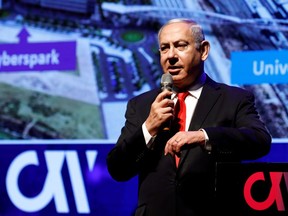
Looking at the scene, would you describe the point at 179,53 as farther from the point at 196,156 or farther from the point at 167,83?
the point at 196,156

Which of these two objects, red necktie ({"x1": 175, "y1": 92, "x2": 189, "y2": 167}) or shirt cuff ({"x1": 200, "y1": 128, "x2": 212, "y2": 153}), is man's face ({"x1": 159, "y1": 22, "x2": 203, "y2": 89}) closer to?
red necktie ({"x1": 175, "y1": 92, "x2": 189, "y2": 167})

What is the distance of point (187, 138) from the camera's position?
51.2 inches

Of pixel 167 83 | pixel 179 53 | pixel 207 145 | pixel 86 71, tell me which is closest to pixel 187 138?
pixel 207 145

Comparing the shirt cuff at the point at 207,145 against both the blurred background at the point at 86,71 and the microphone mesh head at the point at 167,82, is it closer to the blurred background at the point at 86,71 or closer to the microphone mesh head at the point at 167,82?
the microphone mesh head at the point at 167,82

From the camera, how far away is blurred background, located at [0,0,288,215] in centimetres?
314

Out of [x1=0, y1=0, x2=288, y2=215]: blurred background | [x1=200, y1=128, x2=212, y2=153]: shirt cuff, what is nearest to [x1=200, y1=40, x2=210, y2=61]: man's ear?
[x1=200, y1=128, x2=212, y2=153]: shirt cuff

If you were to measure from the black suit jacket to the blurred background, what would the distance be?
5.22ft

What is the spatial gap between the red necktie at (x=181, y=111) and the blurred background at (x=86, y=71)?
5.25ft

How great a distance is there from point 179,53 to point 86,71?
1984 mm

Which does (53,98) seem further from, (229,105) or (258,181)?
(258,181)

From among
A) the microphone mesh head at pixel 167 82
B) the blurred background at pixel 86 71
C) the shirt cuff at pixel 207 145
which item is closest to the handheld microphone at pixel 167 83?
the microphone mesh head at pixel 167 82

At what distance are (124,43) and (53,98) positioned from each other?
1.99 feet

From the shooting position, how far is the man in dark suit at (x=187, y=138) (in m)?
1.36

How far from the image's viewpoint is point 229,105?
4.99 feet
